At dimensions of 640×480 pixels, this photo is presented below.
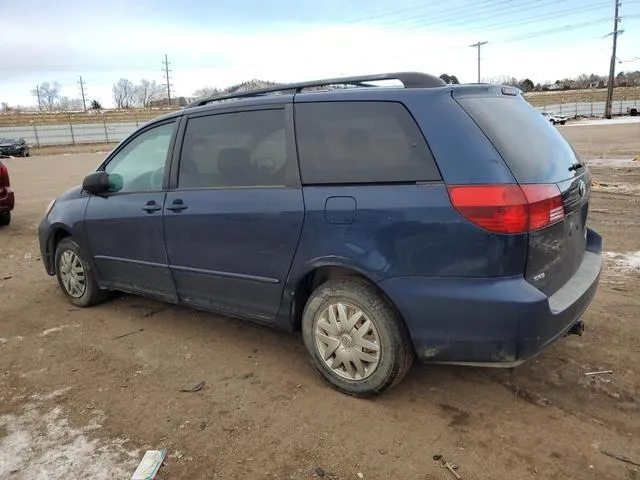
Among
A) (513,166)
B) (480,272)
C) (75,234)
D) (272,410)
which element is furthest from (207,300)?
(513,166)

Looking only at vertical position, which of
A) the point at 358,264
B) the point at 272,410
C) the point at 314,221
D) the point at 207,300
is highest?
the point at 314,221

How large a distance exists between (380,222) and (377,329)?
599mm

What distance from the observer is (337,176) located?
3.16 meters

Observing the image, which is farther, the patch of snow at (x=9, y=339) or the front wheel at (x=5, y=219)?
the front wheel at (x=5, y=219)

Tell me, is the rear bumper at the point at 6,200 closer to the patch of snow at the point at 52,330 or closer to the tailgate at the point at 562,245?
the patch of snow at the point at 52,330

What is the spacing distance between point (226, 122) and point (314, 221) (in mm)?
1108

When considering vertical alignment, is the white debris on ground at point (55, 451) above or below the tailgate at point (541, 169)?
below

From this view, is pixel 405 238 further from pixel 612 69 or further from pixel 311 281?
pixel 612 69

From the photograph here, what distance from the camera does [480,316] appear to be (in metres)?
2.76

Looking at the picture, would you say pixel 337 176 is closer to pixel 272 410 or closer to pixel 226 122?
pixel 226 122

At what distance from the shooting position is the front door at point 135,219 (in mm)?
4180

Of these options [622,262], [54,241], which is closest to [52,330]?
[54,241]

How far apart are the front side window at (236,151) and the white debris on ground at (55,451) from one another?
5.50 feet

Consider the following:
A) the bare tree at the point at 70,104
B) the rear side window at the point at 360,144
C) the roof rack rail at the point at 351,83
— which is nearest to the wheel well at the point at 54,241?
the roof rack rail at the point at 351,83
